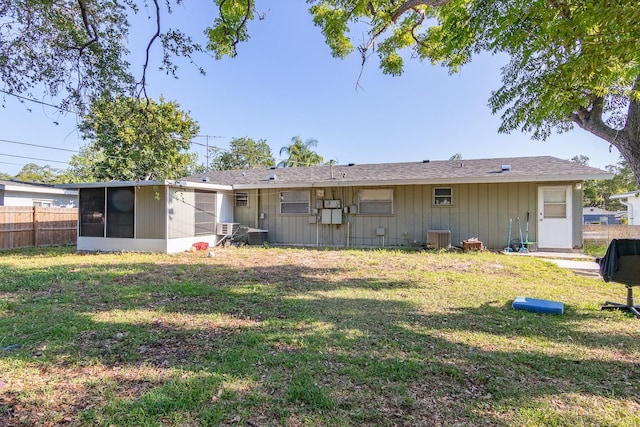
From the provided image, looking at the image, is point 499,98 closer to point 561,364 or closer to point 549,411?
point 561,364

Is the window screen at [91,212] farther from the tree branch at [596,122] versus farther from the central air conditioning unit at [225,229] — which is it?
the tree branch at [596,122]

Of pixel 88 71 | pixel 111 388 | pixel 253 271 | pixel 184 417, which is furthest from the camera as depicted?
pixel 253 271

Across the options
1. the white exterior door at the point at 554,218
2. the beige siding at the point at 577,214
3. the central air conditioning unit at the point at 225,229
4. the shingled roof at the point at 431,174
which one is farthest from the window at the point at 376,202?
the beige siding at the point at 577,214

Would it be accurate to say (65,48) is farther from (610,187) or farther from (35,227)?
(610,187)

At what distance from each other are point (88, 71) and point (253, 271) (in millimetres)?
4474

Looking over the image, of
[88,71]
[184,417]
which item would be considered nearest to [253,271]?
[88,71]

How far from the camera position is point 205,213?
11594mm

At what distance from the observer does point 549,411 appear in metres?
2.16

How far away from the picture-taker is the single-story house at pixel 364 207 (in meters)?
9.87

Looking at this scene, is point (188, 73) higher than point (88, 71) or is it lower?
higher

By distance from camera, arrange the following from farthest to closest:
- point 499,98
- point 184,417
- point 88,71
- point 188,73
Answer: point 188,73
point 499,98
point 88,71
point 184,417

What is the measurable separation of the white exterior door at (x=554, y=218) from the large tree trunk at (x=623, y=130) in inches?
219

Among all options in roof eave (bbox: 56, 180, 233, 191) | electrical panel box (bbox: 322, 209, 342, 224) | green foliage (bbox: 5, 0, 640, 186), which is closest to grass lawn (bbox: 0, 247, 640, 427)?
green foliage (bbox: 5, 0, 640, 186)

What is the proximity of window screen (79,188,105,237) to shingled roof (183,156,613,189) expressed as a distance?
4347 millimetres
